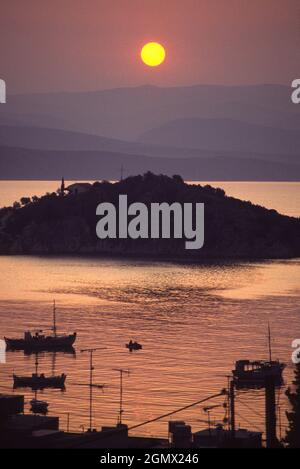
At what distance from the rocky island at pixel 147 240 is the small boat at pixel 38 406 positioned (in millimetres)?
75097

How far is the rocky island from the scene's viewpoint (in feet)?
383

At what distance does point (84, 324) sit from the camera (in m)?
63.9

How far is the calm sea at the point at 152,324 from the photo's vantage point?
39.2 m

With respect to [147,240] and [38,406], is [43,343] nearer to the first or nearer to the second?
[38,406]

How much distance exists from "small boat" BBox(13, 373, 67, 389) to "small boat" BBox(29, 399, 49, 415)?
402 centimetres

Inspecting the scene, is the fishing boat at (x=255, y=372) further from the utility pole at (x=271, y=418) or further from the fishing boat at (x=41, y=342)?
the utility pole at (x=271, y=418)

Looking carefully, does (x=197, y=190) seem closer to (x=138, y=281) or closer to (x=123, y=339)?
(x=138, y=281)

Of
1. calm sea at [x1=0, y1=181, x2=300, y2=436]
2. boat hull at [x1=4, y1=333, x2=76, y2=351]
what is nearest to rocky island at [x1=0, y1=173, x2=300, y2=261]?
calm sea at [x1=0, y1=181, x2=300, y2=436]

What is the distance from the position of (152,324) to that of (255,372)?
2045 centimetres

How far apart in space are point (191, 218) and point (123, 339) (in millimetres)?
72648

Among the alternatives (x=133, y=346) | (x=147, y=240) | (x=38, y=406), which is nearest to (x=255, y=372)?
(x=133, y=346)

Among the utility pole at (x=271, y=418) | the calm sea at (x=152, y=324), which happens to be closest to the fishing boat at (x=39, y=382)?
the calm sea at (x=152, y=324)

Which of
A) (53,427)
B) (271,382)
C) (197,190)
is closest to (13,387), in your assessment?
(53,427)

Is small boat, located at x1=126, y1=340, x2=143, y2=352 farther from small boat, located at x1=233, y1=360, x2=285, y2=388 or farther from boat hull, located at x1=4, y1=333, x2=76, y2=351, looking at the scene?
small boat, located at x1=233, y1=360, x2=285, y2=388
